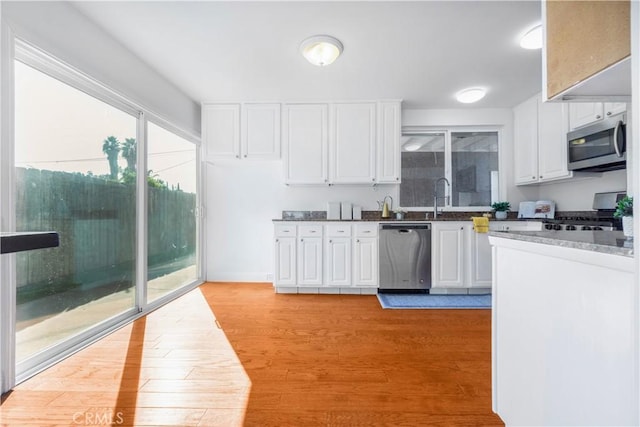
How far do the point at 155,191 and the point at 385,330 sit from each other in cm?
264

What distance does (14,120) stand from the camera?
4.98ft

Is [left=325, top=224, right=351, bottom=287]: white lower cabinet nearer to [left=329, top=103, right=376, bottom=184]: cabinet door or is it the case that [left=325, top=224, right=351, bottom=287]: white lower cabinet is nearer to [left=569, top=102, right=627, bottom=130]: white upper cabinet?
[left=329, top=103, right=376, bottom=184]: cabinet door

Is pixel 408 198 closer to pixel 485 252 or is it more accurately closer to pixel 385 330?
pixel 485 252

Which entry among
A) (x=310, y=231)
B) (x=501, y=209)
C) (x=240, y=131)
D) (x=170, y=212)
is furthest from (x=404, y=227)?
(x=170, y=212)

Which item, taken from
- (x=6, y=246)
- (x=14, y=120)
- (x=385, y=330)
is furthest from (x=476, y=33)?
(x=14, y=120)

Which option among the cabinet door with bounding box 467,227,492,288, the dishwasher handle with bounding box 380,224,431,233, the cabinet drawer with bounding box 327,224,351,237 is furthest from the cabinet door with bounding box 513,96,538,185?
the cabinet drawer with bounding box 327,224,351,237

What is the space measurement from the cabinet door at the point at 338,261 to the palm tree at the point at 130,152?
213cm

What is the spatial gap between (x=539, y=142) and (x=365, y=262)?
249cm

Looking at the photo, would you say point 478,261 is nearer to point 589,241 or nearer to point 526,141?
point 526,141

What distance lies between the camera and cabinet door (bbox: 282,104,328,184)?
3434 millimetres

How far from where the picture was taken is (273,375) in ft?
5.30

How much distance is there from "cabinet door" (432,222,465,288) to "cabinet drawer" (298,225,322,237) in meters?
1.37

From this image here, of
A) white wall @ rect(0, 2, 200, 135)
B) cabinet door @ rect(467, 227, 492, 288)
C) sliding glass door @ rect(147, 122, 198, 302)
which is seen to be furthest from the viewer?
cabinet door @ rect(467, 227, 492, 288)

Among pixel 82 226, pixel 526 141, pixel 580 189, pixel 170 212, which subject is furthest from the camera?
pixel 526 141
